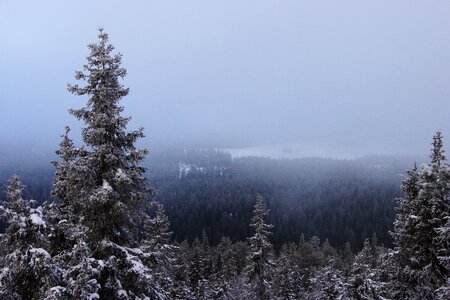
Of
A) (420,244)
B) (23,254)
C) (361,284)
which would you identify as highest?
(23,254)

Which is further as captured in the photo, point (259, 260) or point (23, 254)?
point (259, 260)

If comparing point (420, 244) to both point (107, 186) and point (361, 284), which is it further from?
point (107, 186)

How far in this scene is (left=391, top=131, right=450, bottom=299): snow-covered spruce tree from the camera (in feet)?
55.4

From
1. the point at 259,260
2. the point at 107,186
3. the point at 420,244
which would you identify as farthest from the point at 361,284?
the point at 107,186

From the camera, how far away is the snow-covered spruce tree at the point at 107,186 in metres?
12.8

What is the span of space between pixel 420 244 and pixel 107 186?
13.2 m

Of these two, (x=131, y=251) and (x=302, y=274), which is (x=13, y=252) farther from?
(x=302, y=274)

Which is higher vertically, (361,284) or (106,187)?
(106,187)

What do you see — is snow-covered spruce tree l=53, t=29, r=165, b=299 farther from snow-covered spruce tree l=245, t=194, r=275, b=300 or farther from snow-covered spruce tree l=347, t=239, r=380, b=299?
snow-covered spruce tree l=245, t=194, r=275, b=300

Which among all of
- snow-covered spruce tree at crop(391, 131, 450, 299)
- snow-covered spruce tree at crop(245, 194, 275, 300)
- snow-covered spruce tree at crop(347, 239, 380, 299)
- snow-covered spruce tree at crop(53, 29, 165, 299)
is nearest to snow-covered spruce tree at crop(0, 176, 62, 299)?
snow-covered spruce tree at crop(53, 29, 165, 299)

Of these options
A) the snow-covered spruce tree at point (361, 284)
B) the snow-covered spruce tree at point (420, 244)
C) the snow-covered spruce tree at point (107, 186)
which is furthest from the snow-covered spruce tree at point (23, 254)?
the snow-covered spruce tree at point (361, 284)

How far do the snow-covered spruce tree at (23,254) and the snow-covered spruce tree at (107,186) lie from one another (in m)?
0.82

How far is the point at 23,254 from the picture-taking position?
12.1 meters

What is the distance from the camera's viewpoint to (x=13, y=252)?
12117 millimetres
